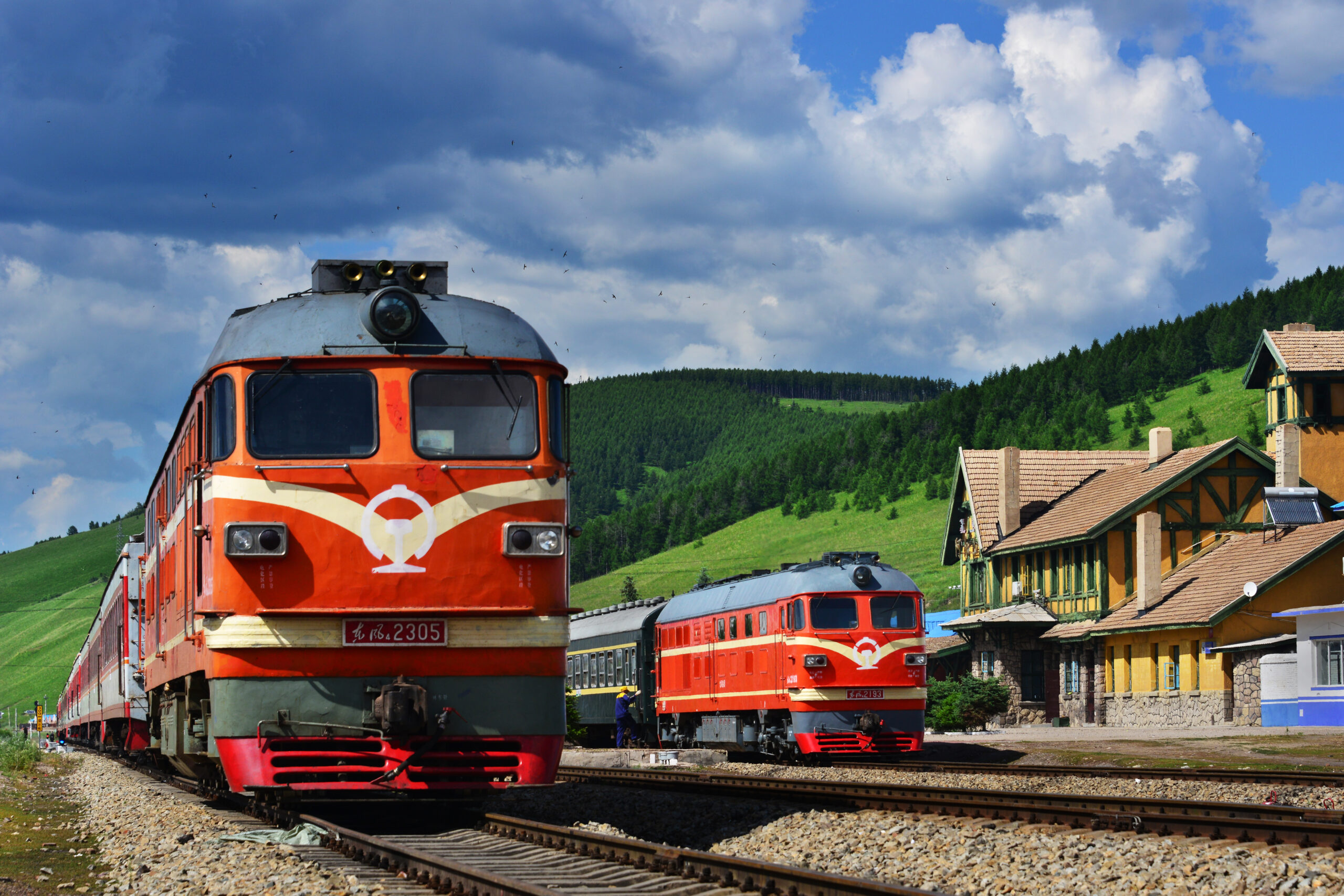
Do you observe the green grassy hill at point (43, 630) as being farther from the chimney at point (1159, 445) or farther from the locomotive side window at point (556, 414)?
the locomotive side window at point (556, 414)

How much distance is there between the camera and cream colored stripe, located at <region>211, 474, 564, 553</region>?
12516mm

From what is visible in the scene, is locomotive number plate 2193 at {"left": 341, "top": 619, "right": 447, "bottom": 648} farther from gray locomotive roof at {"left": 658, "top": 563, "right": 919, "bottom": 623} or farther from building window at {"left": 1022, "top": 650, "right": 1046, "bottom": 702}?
building window at {"left": 1022, "top": 650, "right": 1046, "bottom": 702}

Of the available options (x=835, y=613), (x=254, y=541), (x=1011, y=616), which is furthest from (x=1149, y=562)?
(x=254, y=541)

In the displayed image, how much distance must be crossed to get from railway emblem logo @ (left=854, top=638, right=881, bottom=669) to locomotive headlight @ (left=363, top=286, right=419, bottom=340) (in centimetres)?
1463

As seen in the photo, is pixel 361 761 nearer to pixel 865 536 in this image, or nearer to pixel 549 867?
pixel 549 867

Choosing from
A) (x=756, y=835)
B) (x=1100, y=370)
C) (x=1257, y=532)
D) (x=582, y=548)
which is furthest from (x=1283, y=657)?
(x=582, y=548)

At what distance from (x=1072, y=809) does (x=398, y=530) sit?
6605mm

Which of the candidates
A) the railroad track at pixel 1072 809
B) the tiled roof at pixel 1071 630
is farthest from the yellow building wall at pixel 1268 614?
the railroad track at pixel 1072 809

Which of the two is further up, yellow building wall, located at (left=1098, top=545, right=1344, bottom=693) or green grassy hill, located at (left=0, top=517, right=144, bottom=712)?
yellow building wall, located at (left=1098, top=545, right=1344, bottom=693)

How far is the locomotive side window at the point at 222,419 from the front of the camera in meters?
12.8

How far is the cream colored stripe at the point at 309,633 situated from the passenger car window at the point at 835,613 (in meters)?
13.6

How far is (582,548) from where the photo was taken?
160 metres

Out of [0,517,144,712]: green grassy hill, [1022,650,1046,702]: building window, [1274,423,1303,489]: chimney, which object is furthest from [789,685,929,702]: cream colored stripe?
[0,517,144,712]: green grassy hill

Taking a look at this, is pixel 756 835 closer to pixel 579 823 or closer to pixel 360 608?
pixel 579 823
